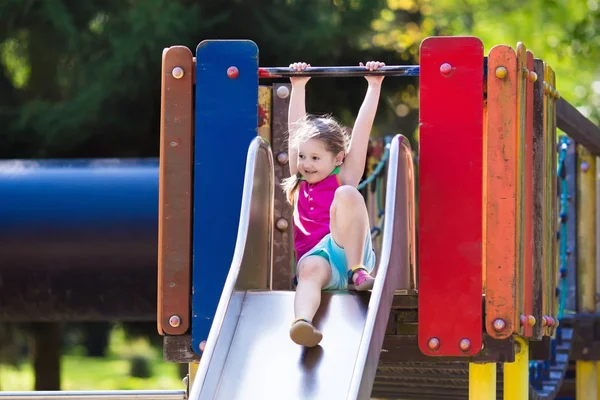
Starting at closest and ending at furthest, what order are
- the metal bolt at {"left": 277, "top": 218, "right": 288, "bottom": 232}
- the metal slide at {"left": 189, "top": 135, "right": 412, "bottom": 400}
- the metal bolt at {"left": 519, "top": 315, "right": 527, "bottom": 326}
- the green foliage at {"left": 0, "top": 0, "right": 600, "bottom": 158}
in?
the metal slide at {"left": 189, "top": 135, "right": 412, "bottom": 400}
the metal bolt at {"left": 519, "top": 315, "right": 527, "bottom": 326}
the metal bolt at {"left": 277, "top": 218, "right": 288, "bottom": 232}
the green foliage at {"left": 0, "top": 0, "right": 600, "bottom": 158}

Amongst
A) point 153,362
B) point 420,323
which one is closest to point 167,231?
point 420,323

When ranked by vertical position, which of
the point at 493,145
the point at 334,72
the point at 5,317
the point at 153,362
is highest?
the point at 334,72

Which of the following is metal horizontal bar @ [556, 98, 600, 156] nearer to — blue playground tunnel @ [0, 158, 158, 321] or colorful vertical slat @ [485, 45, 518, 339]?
colorful vertical slat @ [485, 45, 518, 339]

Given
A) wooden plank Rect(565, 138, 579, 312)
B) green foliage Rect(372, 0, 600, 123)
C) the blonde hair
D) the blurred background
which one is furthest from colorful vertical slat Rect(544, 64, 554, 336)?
green foliage Rect(372, 0, 600, 123)

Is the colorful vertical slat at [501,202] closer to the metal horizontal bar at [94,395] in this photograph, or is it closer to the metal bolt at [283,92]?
the metal bolt at [283,92]

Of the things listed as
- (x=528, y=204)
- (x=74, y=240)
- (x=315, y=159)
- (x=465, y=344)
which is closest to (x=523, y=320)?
(x=465, y=344)

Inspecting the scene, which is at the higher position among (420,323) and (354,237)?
(354,237)

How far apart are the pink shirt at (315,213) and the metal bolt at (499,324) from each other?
2.77 feet

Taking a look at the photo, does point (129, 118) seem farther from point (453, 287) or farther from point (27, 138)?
point (453, 287)

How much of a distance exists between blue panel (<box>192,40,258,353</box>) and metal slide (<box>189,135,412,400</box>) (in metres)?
0.14

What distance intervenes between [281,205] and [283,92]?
0.56 metres

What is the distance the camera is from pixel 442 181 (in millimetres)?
4879

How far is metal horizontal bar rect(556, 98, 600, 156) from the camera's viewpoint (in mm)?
6985

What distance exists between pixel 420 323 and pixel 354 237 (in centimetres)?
45
